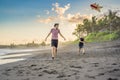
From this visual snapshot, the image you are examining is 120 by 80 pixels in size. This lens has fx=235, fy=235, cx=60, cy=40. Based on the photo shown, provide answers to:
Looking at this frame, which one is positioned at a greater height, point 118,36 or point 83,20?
point 83,20

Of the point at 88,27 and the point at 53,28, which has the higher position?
the point at 88,27

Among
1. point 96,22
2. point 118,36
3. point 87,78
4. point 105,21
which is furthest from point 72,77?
point 96,22

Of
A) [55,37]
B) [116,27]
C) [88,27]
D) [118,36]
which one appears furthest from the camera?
[88,27]

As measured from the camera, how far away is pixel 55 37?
49.2 feet

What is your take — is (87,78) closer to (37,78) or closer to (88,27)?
(37,78)

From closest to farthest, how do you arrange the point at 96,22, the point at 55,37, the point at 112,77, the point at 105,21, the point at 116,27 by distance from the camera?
the point at 112,77
the point at 55,37
the point at 116,27
the point at 105,21
the point at 96,22

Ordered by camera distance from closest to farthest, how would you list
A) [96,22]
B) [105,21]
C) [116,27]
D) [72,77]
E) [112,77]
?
[112,77]
[72,77]
[116,27]
[105,21]
[96,22]

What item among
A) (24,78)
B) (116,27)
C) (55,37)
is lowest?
(24,78)

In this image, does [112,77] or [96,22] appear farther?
[96,22]

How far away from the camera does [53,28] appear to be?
15.0m

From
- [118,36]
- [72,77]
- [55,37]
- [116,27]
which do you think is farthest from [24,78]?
[116,27]

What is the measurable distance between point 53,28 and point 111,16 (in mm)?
74228

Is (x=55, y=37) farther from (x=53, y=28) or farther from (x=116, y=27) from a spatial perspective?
(x=116, y=27)

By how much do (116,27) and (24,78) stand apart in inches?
3142
